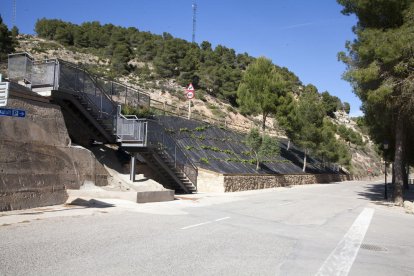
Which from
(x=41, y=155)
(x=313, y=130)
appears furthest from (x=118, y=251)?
(x=313, y=130)

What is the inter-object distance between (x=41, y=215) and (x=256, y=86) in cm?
3604

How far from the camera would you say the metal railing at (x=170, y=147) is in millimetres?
22859

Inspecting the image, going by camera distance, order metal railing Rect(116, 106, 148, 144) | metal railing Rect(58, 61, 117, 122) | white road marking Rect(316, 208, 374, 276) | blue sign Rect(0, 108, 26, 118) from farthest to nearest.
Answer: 1. metal railing Rect(116, 106, 148, 144)
2. metal railing Rect(58, 61, 117, 122)
3. blue sign Rect(0, 108, 26, 118)
4. white road marking Rect(316, 208, 374, 276)

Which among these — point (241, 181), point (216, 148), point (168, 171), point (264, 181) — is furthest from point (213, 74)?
point (168, 171)

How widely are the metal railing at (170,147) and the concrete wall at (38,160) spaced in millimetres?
3956

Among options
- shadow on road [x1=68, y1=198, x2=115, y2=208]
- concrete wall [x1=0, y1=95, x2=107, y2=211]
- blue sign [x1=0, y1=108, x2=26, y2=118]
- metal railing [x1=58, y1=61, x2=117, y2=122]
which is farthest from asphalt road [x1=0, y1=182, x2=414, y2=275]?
metal railing [x1=58, y1=61, x2=117, y2=122]

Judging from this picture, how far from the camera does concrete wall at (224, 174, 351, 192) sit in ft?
102

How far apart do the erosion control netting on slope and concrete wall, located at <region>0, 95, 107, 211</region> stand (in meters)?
12.9

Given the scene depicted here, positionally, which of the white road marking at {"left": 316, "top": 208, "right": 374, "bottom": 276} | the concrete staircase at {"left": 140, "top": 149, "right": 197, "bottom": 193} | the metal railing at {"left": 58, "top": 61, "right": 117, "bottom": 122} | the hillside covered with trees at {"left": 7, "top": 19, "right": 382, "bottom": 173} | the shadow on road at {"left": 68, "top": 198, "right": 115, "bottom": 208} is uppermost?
the hillside covered with trees at {"left": 7, "top": 19, "right": 382, "bottom": 173}

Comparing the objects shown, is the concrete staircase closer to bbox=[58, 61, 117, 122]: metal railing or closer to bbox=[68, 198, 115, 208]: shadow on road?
bbox=[58, 61, 117, 122]: metal railing

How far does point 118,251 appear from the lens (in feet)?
27.4

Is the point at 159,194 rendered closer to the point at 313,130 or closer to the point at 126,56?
the point at 313,130

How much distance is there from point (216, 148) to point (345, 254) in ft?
88.5

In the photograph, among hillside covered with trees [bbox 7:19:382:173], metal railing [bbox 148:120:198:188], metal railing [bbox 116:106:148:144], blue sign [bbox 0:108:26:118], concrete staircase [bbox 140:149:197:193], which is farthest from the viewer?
hillside covered with trees [bbox 7:19:382:173]
